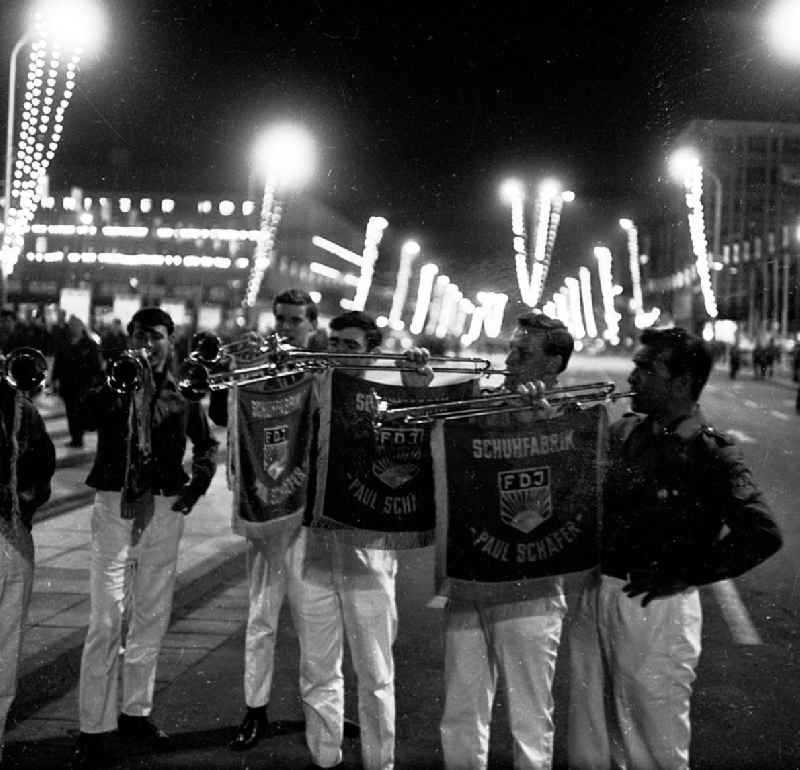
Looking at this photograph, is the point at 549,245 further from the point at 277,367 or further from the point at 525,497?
the point at 525,497

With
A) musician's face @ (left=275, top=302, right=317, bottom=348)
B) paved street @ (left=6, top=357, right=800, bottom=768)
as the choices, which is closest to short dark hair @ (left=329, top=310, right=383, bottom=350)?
musician's face @ (left=275, top=302, right=317, bottom=348)

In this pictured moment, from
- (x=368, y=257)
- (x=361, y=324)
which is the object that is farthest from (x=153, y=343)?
(x=368, y=257)

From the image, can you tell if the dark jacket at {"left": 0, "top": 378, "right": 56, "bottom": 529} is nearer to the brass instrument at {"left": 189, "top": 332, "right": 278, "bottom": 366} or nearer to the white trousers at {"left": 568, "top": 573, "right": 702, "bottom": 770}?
the brass instrument at {"left": 189, "top": 332, "right": 278, "bottom": 366}

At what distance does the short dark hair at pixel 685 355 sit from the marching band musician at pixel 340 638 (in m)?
1.29

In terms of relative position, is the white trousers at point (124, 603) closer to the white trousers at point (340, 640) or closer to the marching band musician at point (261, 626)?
the marching band musician at point (261, 626)

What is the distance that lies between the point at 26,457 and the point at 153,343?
34.1 inches

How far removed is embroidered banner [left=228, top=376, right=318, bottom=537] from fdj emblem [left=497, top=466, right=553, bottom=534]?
1095 mm

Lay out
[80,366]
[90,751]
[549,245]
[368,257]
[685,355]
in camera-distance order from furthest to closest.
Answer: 1. [80,366]
2. [549,245]
3. [368,257]
4. [90,751]
5. [685,355]

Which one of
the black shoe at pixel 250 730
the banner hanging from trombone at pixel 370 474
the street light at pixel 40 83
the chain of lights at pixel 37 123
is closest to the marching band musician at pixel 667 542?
the banner hanging from trombone at pixel 370 474

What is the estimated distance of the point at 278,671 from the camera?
6086mm

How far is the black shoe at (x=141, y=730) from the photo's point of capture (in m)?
4.86

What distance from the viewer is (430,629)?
702 centimetres

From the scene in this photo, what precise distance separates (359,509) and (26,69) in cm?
1674

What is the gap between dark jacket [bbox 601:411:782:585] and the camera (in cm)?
355
